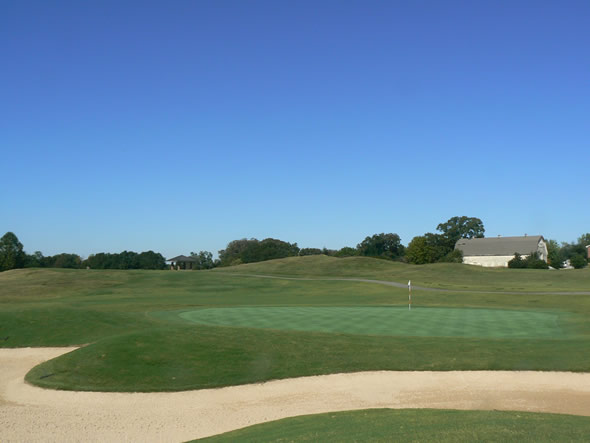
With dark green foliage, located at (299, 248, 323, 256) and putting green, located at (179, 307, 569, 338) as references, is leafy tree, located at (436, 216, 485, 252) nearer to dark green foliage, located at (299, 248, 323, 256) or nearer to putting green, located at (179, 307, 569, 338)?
dark green foliage, located at (299, 248, 323, 256)

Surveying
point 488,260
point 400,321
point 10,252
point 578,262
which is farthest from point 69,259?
point 400,321

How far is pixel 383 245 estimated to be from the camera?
13462cm

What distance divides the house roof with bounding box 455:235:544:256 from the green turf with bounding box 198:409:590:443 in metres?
114

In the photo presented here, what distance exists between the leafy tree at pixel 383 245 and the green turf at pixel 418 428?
12213cm

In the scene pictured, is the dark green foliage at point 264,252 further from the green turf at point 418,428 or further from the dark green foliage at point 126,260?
the green turf at point 418,428

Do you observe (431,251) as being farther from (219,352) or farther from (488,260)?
(219,352)

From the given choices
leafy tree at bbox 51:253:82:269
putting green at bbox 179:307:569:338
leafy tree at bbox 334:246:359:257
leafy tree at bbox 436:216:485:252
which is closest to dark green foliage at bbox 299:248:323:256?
leafy tree at bbox 334:246:359:257

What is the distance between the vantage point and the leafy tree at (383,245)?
133 meters

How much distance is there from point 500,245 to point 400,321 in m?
104

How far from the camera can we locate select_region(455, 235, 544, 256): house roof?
11694cm

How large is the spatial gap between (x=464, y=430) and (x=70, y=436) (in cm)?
852

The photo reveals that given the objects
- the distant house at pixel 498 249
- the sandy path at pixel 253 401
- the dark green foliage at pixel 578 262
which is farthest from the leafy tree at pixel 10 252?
the dark green foliage at pixel 578 262

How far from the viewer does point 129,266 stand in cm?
11319

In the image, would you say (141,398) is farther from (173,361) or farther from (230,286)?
(230,286)
